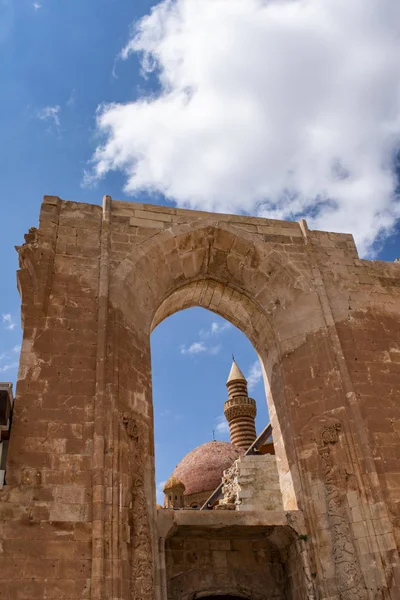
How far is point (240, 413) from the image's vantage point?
2741cm

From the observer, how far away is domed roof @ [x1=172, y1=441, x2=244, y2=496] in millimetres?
23156

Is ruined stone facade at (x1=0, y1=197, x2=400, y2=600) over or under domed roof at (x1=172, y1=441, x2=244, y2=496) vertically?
under

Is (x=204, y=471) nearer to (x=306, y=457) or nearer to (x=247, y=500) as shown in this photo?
(x=247, y=500)

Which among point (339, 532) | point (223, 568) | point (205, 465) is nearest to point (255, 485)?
point (223, 568)

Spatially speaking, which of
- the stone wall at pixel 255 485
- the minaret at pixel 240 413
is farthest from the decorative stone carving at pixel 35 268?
the minaret at pixel 240 413

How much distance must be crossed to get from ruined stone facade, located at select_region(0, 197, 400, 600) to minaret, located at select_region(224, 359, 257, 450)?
57.4 ft

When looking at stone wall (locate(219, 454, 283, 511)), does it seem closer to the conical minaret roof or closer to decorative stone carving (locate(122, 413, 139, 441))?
decorative stone carving (locate(122, 413, 139, 441))

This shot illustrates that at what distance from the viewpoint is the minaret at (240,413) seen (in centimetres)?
2633

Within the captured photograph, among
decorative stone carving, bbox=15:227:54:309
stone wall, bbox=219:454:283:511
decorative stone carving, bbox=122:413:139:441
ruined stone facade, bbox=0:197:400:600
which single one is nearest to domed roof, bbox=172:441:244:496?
stone wall, bbox=219:454:283:511

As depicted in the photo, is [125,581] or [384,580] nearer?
[125,581]

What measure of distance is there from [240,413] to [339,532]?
20.8 meters

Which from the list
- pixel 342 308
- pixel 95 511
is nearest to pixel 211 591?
pixel 95 511

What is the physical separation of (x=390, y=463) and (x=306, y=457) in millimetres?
1119

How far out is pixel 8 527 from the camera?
5641 mm
